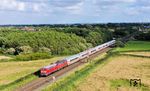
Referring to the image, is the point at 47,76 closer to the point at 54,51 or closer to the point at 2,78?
Answer: the point at 2,78

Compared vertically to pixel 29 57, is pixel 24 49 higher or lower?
lower

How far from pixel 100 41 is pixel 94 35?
200 inches

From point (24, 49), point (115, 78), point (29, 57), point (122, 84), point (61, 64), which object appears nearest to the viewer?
point (122, 84)

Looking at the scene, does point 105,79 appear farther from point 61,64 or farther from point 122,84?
point 61,64

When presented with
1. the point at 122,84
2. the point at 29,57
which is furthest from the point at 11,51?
the point at 122,84

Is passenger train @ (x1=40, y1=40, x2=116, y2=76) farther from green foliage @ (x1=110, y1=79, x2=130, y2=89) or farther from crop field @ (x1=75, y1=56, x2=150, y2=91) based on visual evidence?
green foliage @ (x1=110, y1=79, x2=130, y2=89)

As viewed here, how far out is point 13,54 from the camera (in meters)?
125

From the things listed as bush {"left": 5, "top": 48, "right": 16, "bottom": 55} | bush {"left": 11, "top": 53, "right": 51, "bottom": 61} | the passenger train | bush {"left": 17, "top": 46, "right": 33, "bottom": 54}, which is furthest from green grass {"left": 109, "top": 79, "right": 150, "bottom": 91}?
bush {"left": 5, "top": 48, "right": 16, "bottom": 55}

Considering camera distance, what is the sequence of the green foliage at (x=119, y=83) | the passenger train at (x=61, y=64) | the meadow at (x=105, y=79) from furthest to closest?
1. the passenger train at (x=61, y=64)
2. the green foliage at (x=119, y=83)
3. the meadow at (x=105, y=79)

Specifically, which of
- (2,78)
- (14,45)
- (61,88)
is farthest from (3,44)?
(61,88)

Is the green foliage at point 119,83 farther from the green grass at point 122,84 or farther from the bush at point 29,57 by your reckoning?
the bush at point 29,57

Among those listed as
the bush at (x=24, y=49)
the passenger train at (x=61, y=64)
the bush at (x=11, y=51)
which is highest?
the passenger train at (x=61, y=64)

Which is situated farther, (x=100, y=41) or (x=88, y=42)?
(x=100, y=41)

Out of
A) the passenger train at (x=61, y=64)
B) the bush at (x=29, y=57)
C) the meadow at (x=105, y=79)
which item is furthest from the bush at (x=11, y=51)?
the meadow at (x=105, y=79)
